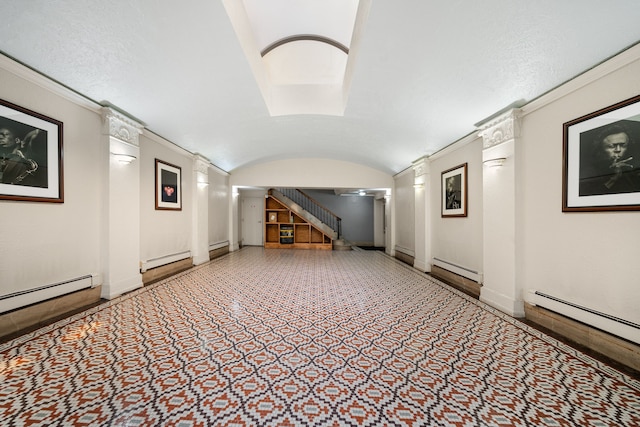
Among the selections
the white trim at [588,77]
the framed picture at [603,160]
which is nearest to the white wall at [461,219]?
the white trim at [588,77]

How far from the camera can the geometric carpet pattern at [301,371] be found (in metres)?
1.78

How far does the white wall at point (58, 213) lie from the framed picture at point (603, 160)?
21.2ft

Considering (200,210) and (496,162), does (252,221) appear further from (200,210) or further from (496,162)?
(496,162)

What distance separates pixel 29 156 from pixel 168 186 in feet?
9.63

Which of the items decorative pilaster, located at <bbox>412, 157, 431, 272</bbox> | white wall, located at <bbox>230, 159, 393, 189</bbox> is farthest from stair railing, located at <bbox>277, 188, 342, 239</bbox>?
decorative pilaster, located at <bbox>412, 157, 431, 272</bbox>

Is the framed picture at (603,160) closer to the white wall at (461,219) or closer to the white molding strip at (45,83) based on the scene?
the white wall at (461,219)

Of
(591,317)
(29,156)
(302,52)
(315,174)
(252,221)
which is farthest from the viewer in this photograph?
(252,221)

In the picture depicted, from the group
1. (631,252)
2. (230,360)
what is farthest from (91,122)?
(631,252)

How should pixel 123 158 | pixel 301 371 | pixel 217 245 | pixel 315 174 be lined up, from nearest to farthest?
pixel 301 371, pixel 123 158, pixel 217 245, pixel 315 174

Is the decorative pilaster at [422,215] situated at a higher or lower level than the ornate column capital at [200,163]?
lower

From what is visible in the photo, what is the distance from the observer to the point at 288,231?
1215 cm

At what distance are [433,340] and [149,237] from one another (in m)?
5.52

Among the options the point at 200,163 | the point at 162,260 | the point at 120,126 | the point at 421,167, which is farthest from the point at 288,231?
the point at 120,126

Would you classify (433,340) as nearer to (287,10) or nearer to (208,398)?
(208,398)
